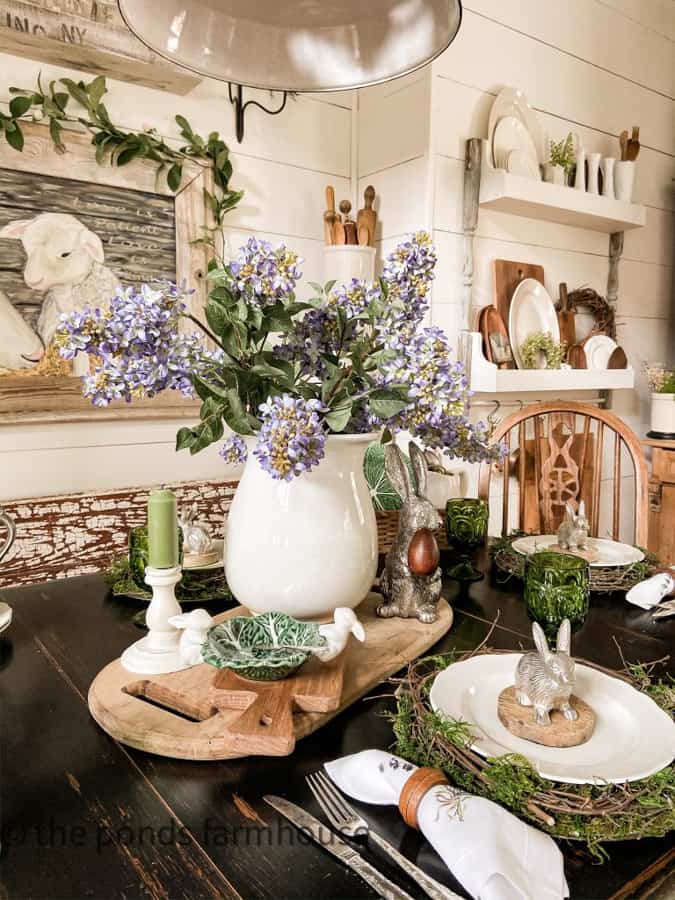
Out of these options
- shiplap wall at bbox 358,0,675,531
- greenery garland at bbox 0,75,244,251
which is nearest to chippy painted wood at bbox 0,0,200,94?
greenery garland at bbox 0,75,244,251

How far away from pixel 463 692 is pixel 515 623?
0.31 meters

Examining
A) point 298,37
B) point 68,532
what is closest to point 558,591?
point 298,37

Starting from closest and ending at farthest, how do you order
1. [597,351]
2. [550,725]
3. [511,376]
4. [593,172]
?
[550,725] < [511,376] < [593,172] < [597,351]

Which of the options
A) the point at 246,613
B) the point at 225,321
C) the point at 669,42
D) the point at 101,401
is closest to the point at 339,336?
the point at 225,321

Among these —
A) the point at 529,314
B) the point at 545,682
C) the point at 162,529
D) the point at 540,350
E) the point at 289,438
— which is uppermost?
the point at 529,314

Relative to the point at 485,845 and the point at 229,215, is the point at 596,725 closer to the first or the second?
the point at 485,845

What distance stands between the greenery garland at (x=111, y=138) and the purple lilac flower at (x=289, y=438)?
141cm

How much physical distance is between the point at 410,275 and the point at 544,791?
22.9 inches

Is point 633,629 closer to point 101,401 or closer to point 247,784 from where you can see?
point 247,784

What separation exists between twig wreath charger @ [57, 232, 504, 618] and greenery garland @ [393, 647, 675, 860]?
0.86ft

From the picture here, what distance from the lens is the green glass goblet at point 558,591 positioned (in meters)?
0.87

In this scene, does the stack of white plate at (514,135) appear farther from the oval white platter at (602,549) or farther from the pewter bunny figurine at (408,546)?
the pewter bunny figurine at (408,546)

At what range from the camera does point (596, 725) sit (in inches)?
27.7

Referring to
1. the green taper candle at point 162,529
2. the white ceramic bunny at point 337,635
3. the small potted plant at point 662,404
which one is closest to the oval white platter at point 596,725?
the white ceramic bunny at point 337,635
